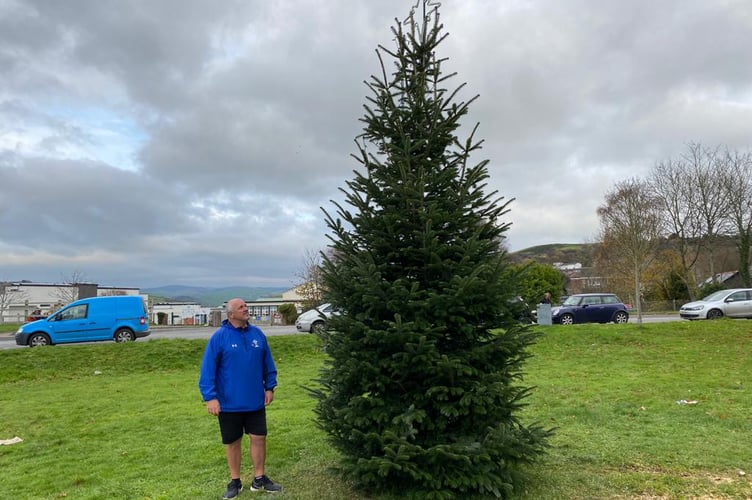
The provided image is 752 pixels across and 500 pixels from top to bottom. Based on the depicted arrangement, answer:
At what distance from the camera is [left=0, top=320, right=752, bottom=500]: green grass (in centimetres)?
539

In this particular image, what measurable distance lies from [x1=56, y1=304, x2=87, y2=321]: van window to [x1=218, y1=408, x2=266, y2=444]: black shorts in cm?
1653

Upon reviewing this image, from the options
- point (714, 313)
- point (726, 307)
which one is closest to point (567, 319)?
point (714, 313)

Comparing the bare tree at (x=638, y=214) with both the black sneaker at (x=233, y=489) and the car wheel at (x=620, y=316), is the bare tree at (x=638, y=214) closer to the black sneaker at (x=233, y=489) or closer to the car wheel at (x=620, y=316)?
the car wheel at (x=620, y=316)

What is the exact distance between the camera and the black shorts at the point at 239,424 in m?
5.06

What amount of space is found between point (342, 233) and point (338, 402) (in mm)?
1632

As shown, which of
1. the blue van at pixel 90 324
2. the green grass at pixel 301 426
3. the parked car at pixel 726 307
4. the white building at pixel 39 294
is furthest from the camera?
the white building at pixel 39 294

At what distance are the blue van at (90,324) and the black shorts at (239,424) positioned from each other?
53.0 ft

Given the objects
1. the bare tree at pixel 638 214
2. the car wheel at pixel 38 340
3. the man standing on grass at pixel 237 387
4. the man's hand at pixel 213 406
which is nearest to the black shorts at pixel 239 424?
the man standing on grass at pixel 237 387

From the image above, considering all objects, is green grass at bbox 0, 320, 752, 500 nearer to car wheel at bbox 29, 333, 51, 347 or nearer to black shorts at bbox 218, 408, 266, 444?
black shorts at bbox 218, 408, 266, 444

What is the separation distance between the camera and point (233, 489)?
5.06 meters

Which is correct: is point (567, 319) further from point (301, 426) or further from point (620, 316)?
point (301, 426)

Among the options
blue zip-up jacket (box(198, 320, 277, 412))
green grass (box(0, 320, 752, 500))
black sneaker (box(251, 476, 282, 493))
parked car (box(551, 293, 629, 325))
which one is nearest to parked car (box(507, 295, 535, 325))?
green grass (box(0, 320, 752, 500))

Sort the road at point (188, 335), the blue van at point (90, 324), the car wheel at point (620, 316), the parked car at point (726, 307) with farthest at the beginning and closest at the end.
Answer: the car wheel at point (620, 316), the parked car at point (726, 307), the road at point (188, 335), the blue van at point (90, 324)

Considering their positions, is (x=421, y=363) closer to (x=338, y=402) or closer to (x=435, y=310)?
(x=435, y=310)
